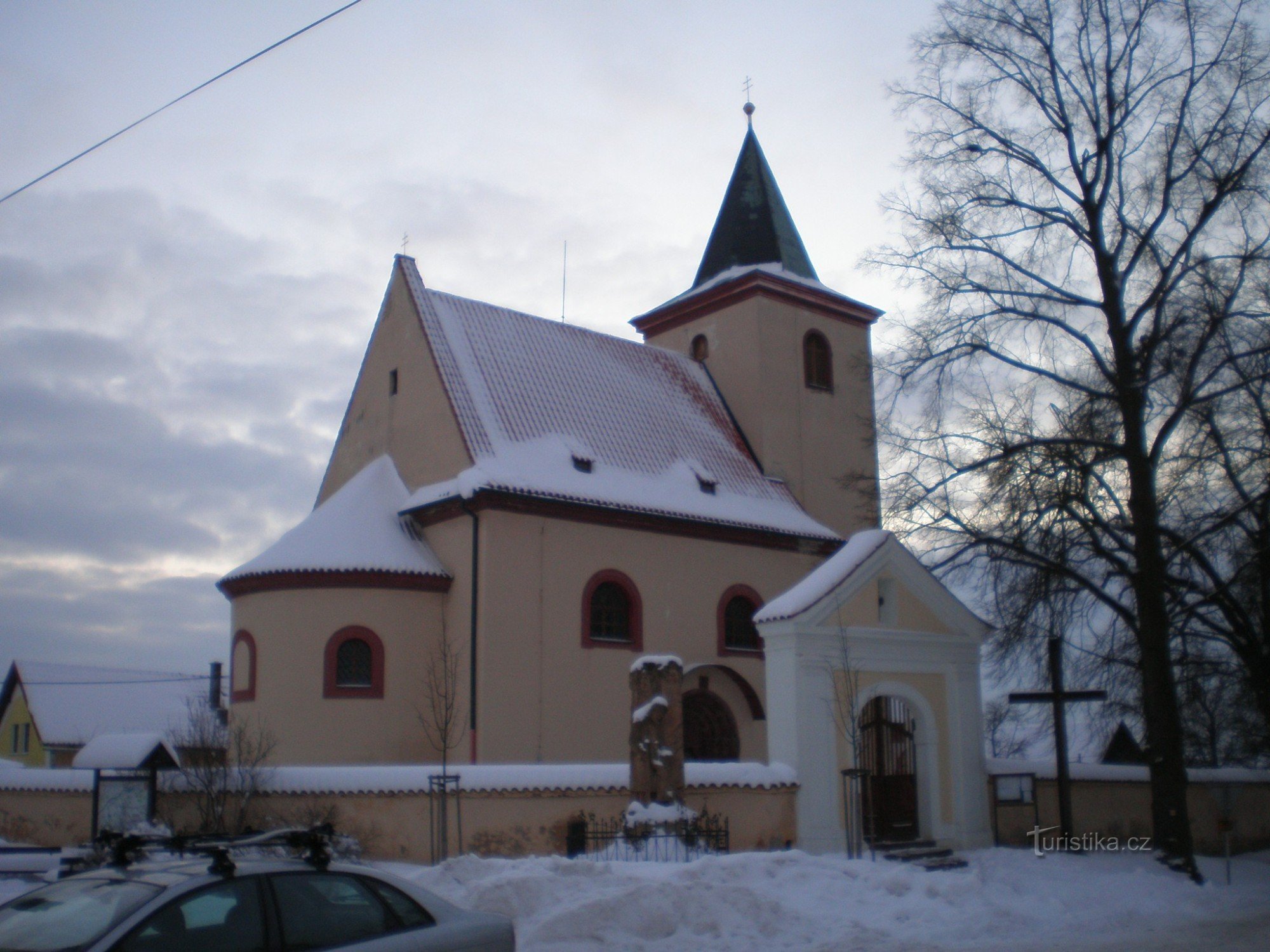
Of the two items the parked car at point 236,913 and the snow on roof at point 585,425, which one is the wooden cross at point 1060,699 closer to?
the snow on roof at point 585,425

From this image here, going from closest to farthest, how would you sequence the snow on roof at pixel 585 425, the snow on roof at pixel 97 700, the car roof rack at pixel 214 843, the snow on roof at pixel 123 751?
the car roof rack at pixel 214 843 < the snow on roof at pixel 123 751 < the snow on roof at pixel 585 425 < the snow on roof at pixel 97 700

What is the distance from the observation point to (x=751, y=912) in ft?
35.6

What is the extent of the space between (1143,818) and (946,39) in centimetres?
1353

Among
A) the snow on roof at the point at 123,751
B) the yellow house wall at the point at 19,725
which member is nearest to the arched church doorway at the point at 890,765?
the snow on roof at the point at 123,751

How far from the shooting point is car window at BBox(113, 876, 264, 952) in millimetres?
5238

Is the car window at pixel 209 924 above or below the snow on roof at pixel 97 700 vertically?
below

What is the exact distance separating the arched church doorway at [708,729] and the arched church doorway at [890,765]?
5.09 metres

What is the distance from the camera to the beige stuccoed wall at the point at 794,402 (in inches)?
1098

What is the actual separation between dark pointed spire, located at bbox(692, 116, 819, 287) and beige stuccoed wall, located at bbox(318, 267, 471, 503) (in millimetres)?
9773

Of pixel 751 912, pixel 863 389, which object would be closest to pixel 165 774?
pixel 751 912

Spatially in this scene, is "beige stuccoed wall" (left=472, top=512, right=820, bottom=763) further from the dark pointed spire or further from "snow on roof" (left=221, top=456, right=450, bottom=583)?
the dark pointed spire

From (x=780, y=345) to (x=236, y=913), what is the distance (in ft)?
80.2

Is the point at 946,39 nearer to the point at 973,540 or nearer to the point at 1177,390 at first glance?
the point at 1177,390

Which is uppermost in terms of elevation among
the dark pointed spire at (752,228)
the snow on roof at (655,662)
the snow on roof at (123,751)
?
the dark pointed spire at (752,228)
